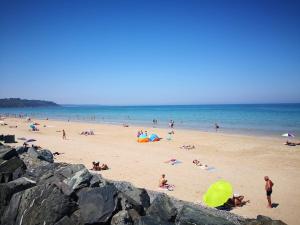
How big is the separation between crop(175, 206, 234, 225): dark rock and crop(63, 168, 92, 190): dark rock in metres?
2.68

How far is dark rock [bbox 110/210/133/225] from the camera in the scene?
18.4ft

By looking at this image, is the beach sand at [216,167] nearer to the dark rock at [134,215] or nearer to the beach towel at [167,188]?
the beach towel at [167,188]

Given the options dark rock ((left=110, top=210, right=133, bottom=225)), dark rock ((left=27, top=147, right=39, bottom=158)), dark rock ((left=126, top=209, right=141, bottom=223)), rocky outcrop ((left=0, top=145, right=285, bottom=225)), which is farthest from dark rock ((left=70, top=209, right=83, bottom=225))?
dark rock ((left=27, top=147, right=39, bottom=158))

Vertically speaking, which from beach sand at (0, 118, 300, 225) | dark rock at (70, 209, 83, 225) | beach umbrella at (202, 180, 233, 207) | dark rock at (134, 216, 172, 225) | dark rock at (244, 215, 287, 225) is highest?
dark rock at (134, 216, 172, 225)

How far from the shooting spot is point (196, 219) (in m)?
5.34

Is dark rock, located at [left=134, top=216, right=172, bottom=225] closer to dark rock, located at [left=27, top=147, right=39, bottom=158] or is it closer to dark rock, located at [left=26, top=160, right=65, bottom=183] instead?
dark rock, located at [left=26, top=160, right=65, bottom=183]

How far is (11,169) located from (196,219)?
6.10 meters

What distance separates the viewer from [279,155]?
2084 cm

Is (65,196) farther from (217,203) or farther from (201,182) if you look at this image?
(201,182)

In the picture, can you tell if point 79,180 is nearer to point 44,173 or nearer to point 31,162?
point 44,173

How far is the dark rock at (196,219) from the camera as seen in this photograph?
525 cm

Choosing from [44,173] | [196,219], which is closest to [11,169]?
[44,173]

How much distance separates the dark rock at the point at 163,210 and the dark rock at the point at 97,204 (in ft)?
2.81

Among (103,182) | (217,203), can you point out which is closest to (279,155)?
(217,203)
